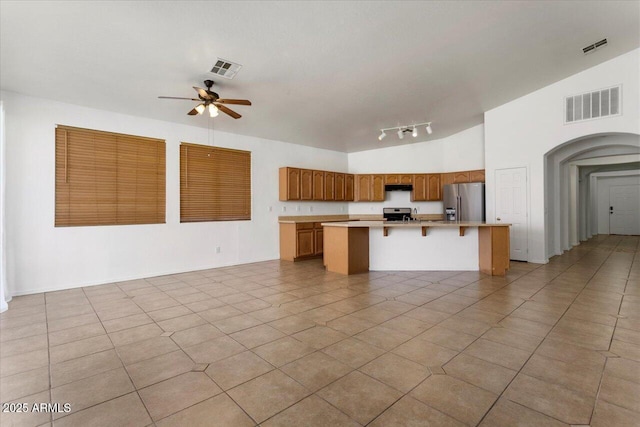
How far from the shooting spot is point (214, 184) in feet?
20.4

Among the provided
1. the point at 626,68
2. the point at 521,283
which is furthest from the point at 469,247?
the point at 626,68

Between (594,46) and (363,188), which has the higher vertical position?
(594,46)

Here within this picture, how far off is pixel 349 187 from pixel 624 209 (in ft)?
40.6

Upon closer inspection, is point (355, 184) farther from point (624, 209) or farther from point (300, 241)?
point (624, 209)

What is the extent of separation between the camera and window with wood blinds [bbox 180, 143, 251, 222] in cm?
585

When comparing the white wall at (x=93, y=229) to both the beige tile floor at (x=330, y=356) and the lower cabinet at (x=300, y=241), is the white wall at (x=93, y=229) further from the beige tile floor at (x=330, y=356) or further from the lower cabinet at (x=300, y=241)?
the beige tile floor at (x=330, y=356)

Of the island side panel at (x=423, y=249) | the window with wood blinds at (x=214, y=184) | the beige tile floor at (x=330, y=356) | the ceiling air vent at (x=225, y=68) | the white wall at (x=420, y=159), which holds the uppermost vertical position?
the ceiling air vent at (x=225, y=68)

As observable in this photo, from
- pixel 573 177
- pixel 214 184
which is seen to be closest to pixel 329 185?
pixel 214 184

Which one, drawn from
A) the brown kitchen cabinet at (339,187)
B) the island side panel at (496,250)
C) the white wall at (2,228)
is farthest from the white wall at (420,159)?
the white wall at (2,228)

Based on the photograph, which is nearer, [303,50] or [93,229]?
[303,50]

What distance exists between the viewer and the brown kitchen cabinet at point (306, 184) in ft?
24.3

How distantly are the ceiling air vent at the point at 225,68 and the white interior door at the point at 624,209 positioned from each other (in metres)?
16.0

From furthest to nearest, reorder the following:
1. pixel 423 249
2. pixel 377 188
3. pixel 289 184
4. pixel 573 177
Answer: pixel 573 177 < pixel 377 188 < pixel 289 184 < pixel 423 249

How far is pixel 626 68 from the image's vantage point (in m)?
4.65
